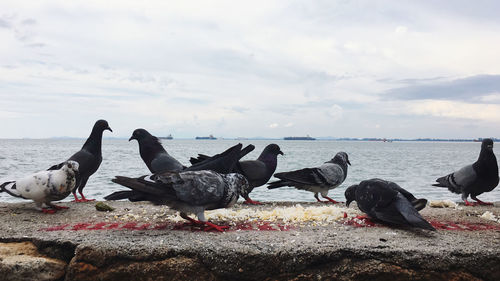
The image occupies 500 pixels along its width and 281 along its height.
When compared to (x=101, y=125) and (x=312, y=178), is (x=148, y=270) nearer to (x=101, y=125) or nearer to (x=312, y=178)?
(x=312, y=178)

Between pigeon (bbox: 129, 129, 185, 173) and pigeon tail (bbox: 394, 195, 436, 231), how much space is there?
3932mm

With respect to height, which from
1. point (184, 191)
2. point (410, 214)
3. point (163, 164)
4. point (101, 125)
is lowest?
point (410, 214)

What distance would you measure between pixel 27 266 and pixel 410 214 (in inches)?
164

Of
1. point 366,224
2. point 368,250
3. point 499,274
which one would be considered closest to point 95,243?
point 368,250

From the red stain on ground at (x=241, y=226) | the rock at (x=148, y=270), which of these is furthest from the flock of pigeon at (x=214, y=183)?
the rock at (x=148, y=270)

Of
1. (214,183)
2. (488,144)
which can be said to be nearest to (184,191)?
(214,183)

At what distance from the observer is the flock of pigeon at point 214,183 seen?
482 cm

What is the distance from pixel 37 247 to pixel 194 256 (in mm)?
1733

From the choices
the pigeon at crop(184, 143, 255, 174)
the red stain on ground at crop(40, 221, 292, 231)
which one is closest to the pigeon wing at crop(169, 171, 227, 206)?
the red stain on ground at crop(40, 221, 292, 231)

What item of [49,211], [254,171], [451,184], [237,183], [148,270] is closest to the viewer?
[148,270]

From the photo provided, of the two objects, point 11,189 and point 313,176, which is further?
point 313,176

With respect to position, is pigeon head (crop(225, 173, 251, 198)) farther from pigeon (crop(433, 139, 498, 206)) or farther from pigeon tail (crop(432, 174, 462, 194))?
pigeon tail (crop(432, 174, 462, 194))

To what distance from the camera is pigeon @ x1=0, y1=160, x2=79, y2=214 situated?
226 inches

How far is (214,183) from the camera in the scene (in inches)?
197
